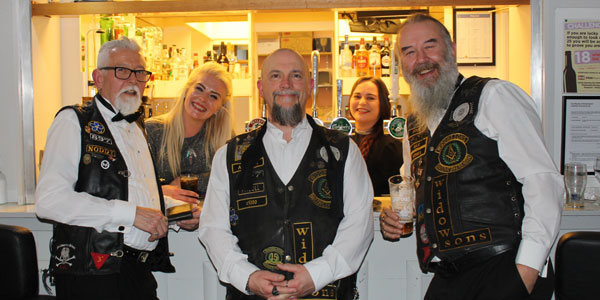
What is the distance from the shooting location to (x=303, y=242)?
2.08 meters

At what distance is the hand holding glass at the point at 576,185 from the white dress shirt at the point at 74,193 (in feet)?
6.89

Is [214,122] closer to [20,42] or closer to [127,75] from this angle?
[127,75]

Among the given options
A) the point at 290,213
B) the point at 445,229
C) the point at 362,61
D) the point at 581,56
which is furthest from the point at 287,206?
the point at 362,61

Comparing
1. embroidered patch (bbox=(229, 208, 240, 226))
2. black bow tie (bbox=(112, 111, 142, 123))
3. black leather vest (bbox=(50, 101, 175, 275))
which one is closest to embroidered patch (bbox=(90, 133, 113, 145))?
black leather vest (bbox=(50, 101, 175, 275))

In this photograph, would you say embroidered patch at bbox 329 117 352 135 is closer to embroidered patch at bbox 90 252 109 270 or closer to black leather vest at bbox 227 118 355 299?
black leather vest at bbox 227 118 355 299

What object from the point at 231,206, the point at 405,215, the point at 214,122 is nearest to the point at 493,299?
the point at 405,215

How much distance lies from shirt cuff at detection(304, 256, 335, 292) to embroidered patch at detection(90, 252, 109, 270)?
0.82 metres

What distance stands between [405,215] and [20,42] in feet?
7.73

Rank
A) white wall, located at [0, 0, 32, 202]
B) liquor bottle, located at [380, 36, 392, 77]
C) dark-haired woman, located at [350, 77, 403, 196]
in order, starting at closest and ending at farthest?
white wall, located at [0, 0, 32, 202] → dark-haired woman, located at [350, 77, 403, 196] → liquor bottle, located at [380, 36, 392, 77]

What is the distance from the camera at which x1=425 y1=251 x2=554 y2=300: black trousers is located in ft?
5.78

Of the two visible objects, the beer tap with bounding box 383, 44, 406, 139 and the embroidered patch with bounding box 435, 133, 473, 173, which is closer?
the embroidered patch with bounding box 435, 133, 473, 173

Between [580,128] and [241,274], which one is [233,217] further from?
[580,128]

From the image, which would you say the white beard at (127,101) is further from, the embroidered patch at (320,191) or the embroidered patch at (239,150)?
the embroidered patch at (320,191)

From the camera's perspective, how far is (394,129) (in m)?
2.98
